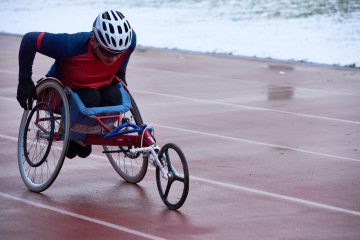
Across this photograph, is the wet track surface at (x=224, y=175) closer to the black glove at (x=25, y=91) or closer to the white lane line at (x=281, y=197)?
the white lane line at (x=281, y=197)

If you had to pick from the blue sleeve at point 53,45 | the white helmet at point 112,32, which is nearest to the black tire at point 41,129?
the blue sleeve at point 53,45

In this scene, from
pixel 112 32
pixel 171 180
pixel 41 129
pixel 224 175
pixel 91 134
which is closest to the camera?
pixel 171 180

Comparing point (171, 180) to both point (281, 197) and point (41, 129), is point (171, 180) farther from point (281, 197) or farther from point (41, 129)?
point (41, 129)

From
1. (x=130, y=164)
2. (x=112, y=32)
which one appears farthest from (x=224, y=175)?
(x=112, y=32)

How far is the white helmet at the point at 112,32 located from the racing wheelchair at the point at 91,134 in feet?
1.62

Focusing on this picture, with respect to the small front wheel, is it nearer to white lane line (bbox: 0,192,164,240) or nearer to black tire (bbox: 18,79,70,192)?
white lane line (bbox: 0,192,164,240)

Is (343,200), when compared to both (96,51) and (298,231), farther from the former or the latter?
(96,51)

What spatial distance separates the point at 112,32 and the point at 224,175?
192cm

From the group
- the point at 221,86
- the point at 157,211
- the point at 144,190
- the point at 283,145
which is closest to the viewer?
the point at 157,211

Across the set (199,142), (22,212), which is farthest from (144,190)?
(199,142)

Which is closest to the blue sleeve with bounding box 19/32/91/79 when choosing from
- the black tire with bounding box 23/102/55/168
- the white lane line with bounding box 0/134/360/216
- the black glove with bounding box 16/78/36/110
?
the black glove with bounding box 16/78/36/110

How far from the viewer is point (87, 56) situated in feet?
26.1

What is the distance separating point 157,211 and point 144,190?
2.41ft

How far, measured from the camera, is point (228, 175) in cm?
894
